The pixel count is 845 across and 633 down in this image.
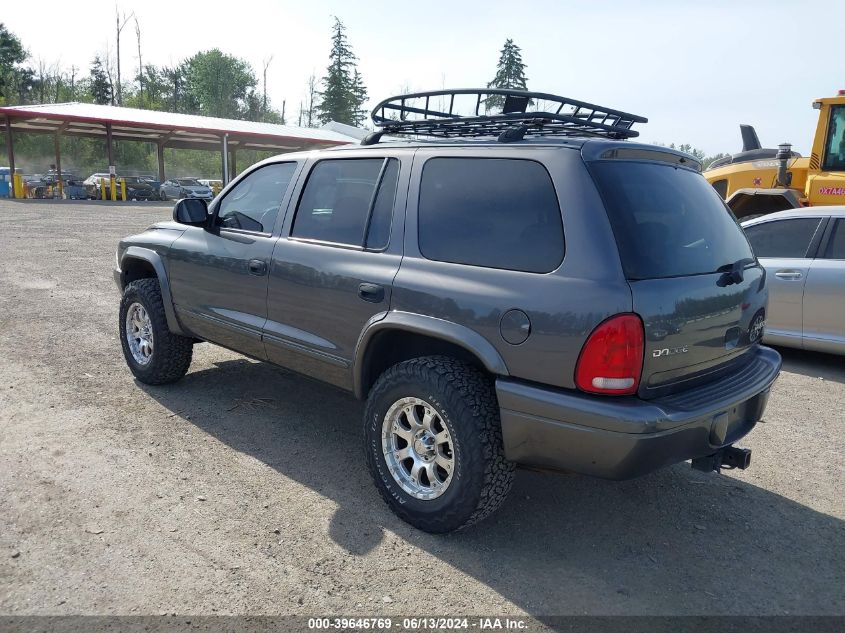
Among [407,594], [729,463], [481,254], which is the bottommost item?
[407,594]

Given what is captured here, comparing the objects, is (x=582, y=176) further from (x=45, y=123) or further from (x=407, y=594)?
(x=45, y=123)

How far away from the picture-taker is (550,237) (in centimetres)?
287

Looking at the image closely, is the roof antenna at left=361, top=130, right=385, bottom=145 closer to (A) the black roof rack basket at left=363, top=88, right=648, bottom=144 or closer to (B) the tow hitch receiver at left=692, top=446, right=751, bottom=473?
Result: (A) the black roof rack basket at left=363, top=88, right=648, bottom=144

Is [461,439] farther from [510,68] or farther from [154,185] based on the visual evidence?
[510,68]

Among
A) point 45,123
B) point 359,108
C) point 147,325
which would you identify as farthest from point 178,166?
point 147,325

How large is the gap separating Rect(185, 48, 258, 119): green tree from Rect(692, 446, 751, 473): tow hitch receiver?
287ft

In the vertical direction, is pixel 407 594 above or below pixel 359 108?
below

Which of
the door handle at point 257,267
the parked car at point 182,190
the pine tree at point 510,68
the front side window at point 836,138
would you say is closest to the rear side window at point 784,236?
the front side window at point 836,138

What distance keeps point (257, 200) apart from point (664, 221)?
2595mm

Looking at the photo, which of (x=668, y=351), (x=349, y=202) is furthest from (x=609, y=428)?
(x=349, y=202)

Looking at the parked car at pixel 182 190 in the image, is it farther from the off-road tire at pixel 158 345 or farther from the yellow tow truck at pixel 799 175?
the off-road tire at pixel 158 345

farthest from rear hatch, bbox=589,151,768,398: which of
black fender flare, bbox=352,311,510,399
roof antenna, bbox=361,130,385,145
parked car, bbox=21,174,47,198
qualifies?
parked car, bbox=21,174,47,198

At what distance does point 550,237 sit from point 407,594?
5.26 ft

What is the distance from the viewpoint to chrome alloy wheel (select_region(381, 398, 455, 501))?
317cm
